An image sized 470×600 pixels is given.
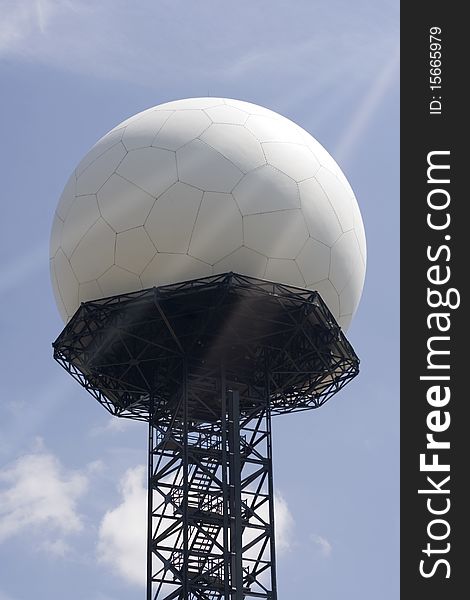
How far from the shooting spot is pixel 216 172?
27.6 m

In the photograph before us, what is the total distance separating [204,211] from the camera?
27.1m

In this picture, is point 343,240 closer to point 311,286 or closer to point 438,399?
point 311,286

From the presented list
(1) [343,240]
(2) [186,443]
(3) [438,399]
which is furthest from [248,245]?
(3) [438,399]

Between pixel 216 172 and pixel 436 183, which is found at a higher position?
pixel 216 172

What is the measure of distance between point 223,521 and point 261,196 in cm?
751

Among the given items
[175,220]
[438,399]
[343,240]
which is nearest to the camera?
[438,399]

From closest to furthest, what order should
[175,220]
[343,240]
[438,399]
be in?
[438,399] → [175,220] → [343,240]

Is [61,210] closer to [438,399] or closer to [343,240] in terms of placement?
[343,240]

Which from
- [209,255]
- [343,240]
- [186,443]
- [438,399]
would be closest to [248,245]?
[209,255]

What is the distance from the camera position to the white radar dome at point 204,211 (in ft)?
89.3

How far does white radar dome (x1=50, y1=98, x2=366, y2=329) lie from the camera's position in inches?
1072

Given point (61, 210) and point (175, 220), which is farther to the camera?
point (61, 210)

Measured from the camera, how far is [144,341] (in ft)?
93.3

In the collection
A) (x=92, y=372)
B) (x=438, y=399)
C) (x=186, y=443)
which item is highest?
(x=92, y=372)
